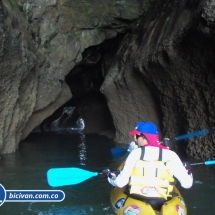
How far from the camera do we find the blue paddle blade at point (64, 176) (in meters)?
4.94

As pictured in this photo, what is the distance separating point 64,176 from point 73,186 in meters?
1.25

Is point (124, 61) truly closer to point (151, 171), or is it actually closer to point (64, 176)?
point (64, 176)

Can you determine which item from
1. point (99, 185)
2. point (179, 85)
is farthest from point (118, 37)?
point (99, 185)

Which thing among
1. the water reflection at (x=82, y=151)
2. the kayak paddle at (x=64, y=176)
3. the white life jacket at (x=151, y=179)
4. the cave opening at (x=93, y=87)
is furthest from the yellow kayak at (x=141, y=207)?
the cave opening at (x=93, y=87)

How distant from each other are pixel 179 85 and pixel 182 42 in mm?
1139

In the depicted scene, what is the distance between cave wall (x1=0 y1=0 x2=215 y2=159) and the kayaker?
3.22 metres

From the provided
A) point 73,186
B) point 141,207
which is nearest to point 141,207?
point 141,207

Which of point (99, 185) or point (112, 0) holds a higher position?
point (112, 0)

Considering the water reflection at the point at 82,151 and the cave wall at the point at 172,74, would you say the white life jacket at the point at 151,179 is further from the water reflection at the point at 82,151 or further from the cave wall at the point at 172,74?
the water reflection at the point at 82,151

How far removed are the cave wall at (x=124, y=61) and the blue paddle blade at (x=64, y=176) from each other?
3542 millimetres

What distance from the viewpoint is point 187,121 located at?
8.28 meters

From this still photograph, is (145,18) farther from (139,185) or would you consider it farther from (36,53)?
(139,185)

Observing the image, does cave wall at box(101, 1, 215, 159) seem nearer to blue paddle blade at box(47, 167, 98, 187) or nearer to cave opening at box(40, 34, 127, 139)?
cave opening at box(40, 34, 127, 139)

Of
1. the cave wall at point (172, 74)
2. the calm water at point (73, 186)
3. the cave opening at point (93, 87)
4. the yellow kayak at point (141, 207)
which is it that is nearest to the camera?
the yellow kayak at point (141, 207)
